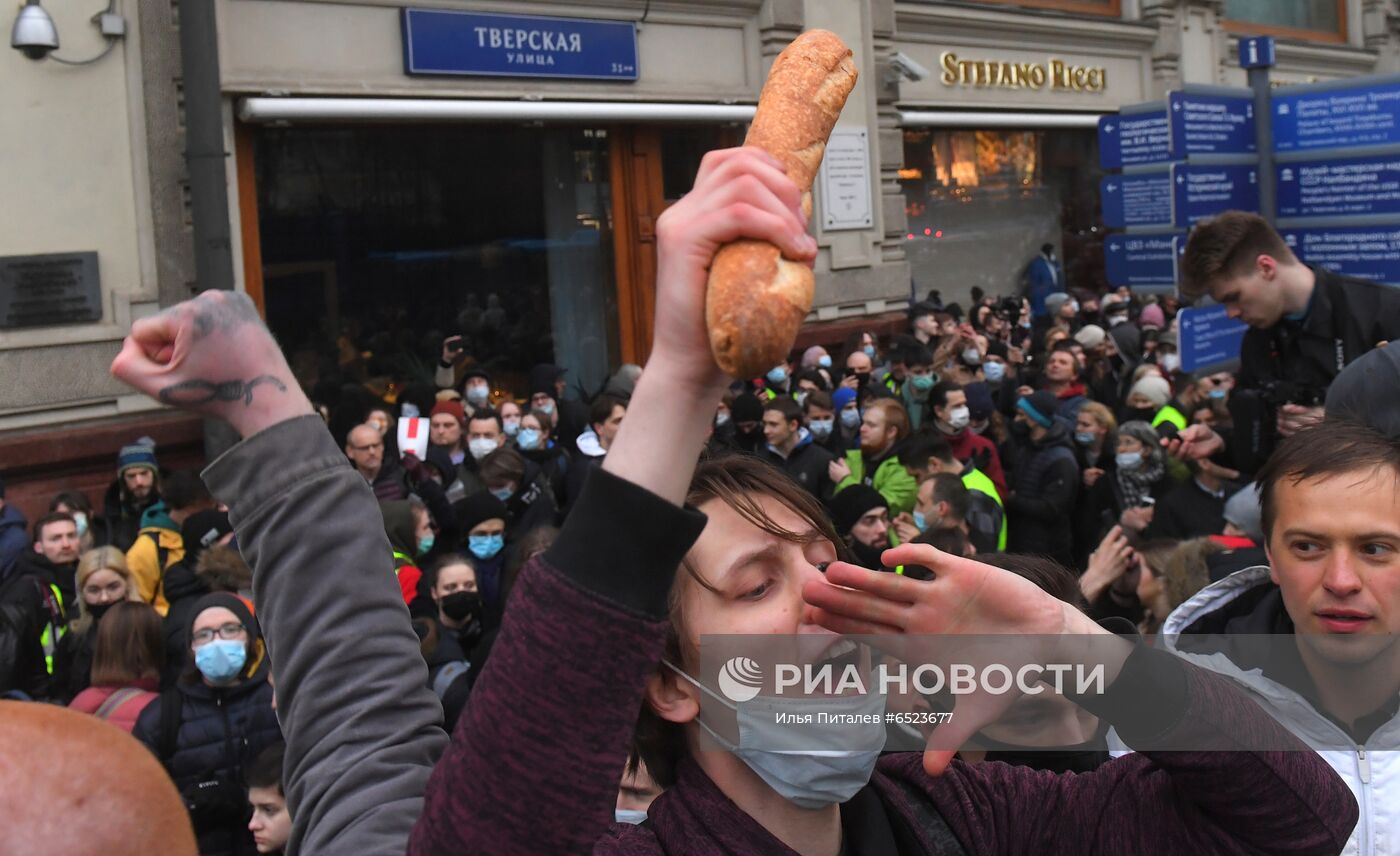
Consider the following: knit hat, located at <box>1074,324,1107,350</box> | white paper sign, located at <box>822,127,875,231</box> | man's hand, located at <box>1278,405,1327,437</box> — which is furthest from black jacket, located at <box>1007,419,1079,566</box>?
white paper sign, located at <box>822,127,875,231</box>

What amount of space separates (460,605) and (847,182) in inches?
363

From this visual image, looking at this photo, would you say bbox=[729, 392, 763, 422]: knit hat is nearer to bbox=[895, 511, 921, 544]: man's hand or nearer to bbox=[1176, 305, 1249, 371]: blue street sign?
bbox=[895, 511, 921, 544]: man's hand

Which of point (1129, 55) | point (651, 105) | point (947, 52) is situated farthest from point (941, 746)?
point (1129, 55)

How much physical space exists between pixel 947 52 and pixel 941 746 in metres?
14.9

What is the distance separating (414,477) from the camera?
312 inches

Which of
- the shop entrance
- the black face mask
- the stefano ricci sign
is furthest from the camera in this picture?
the stefano ricci sign

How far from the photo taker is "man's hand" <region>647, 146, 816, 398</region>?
111 centimetres

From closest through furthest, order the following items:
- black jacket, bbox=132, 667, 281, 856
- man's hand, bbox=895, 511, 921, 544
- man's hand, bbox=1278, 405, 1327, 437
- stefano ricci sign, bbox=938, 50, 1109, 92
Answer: man's hand, bbox=1278, 405, 1327, 437
black jacket, bbox=132, 667, 281, 856
man's hand, bbox=895, 511, 921, 544
stefano ricci sign, bbox=938, 50, 1109, 92

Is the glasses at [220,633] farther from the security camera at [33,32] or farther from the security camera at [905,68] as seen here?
the security camera at [905,68]

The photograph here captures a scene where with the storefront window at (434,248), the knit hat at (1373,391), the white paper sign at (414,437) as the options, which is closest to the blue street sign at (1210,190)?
the knit hat at (1373,391)

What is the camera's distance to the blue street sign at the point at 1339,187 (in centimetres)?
546

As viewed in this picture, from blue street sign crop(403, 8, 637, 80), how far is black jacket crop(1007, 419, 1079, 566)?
5.68m

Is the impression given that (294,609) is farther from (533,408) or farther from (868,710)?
(533,408)

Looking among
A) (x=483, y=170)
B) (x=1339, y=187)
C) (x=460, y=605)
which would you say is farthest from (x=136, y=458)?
(x=1339, y=187)
